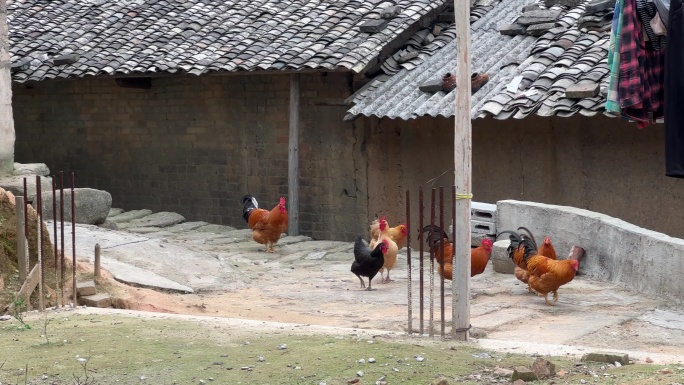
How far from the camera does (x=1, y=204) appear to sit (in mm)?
9016

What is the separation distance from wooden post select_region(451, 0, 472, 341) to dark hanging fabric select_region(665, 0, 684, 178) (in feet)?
4.51

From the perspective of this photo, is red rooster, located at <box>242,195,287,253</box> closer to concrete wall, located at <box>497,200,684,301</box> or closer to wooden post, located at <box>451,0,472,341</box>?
concrete wall, located at <box>497,200,684,301</box>

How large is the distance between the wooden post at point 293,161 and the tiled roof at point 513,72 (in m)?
0.95

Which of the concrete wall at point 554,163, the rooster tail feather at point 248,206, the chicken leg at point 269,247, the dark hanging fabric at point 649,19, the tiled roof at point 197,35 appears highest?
the tiled roof at point 197,35

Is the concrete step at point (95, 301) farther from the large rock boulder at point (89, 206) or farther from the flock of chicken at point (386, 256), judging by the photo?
the large rock boulder at point (89, 206)

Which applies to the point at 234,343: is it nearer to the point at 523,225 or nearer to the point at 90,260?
the point at 90,260

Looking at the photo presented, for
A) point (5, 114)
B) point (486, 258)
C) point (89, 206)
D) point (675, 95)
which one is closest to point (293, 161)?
point (89, 206)

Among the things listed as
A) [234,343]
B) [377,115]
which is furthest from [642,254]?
[377,115]

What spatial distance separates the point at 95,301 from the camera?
8.89 meters

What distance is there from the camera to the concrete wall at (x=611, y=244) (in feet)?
A: 29.3

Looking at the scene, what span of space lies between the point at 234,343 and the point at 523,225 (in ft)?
17.4

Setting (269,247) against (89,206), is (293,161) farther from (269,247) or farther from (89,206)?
(89,206)

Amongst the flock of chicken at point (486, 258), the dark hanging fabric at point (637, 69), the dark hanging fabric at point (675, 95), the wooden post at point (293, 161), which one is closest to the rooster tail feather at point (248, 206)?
the wooden post at point (293, 161)

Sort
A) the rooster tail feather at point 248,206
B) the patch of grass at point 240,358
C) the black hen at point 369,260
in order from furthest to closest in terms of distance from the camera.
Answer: the rooster tail feather at point 248,206, the black hen at point 369,260, the patch of grass at point 240,358
